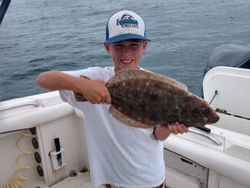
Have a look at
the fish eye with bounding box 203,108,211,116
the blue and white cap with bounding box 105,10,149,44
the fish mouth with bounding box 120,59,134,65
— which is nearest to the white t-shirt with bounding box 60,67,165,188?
the fish mouth with bounding box 120,59,134,65

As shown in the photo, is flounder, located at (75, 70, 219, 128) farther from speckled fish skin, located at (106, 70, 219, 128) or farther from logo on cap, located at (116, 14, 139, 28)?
logo on cap, located at (116, 14, 139, 28)

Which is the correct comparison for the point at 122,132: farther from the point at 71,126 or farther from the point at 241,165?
the point at 71,126

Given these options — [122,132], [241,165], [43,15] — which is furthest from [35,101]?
[43,15]

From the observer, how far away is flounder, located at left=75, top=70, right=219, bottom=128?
1.77 meters

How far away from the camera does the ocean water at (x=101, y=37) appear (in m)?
11.3

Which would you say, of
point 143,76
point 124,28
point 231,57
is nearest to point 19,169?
point 124,28

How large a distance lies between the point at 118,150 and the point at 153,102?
48cm

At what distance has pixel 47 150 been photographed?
3883mm

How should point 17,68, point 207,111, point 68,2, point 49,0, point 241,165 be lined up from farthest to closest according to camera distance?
point 49,0, point 68,2, point 17,68, point 241,165, point 207,111

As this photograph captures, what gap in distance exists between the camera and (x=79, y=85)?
1728mm

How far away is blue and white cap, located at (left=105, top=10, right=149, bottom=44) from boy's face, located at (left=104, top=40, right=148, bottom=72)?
0.15 feet

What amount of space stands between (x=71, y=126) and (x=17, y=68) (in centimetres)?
857

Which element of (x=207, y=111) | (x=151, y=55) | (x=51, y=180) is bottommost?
(x=151, y=55)

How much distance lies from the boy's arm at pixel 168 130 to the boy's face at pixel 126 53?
40 centimetres
